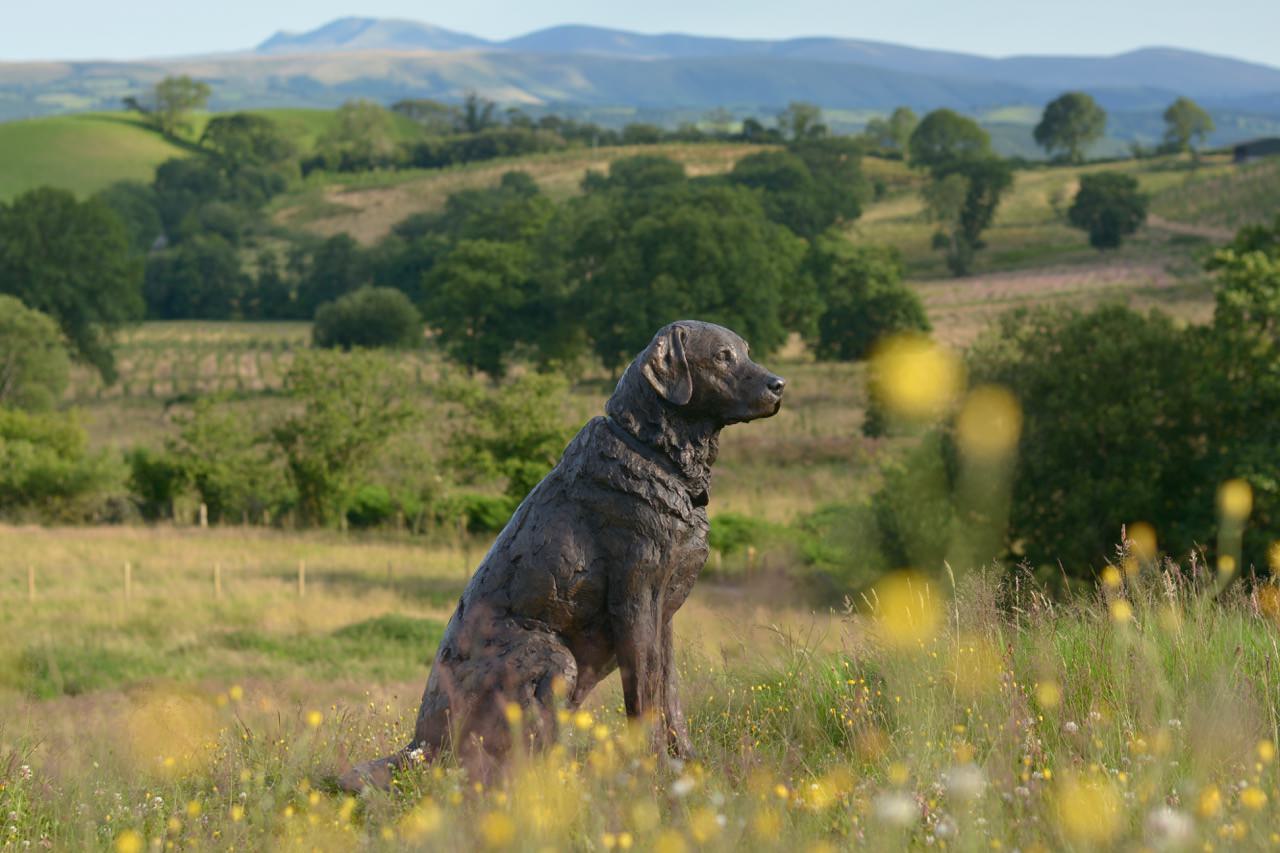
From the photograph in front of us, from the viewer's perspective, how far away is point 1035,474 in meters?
A: 26.1

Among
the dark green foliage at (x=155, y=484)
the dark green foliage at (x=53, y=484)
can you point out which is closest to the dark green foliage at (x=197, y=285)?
the dark green foliage at (x=155, y=484)

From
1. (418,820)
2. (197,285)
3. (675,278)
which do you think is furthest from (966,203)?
(418,820)

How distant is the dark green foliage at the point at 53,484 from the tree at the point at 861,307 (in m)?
40.3

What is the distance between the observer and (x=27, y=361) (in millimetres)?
58312

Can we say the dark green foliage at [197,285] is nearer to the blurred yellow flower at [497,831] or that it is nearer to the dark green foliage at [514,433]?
the dark green foliage at [514,433]

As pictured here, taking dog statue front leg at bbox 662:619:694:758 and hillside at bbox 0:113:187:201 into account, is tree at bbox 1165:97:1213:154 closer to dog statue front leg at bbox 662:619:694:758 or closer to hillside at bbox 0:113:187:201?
hillside at bbox 0:113:187:201

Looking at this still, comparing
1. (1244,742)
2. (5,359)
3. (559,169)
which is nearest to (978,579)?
(1244,742)

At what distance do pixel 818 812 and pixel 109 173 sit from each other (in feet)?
539

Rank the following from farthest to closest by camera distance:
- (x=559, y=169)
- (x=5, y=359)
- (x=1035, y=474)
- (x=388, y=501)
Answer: (x=559, y=169), (x=5, y=359), (x=388, y=501), (x=1035, y=474)

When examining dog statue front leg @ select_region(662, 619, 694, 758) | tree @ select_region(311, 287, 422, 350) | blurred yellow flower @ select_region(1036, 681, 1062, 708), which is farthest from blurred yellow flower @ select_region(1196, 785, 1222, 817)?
tree @ select_region(311, 287, 422, 350)

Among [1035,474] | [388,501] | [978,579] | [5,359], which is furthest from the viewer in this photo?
[5,359]

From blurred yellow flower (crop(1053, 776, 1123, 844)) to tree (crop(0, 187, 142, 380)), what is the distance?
72.4 metres

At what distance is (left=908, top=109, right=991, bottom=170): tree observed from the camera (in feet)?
456

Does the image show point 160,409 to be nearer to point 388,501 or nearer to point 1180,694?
point 388,501
